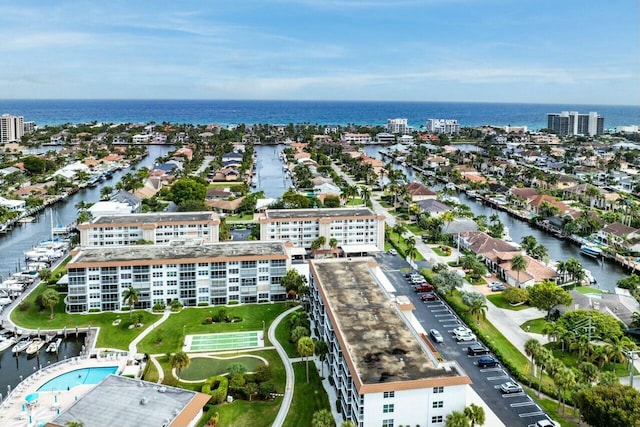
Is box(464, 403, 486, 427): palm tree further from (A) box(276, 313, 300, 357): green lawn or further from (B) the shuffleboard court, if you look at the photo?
(B) the shuffleboard court

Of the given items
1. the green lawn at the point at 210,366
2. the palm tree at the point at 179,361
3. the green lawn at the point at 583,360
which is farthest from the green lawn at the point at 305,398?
the green lawn at the point at 583,360

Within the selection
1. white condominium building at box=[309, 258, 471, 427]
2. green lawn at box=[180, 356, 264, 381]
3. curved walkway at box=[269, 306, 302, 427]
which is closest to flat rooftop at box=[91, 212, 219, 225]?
curved walkway at box=[269, 306, 302, 427]

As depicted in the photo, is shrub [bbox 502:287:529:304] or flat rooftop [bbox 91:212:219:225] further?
flat rooftop [bbox 91:212:219:225]

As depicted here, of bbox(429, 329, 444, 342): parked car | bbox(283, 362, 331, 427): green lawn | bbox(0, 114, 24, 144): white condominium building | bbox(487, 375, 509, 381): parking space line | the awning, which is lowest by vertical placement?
bbox(283, 362, 331, 427): green lawn

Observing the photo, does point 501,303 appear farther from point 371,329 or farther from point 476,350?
point 371,329

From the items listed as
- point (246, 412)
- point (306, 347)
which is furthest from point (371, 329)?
point (246, 412)

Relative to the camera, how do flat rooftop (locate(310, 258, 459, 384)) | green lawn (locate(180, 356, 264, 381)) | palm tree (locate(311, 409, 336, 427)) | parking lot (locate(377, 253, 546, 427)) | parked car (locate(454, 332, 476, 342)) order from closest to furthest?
1. palm tree (locate(311, 409, 336, 427))
2. flat rooftop (locate(310, 258, 459, 384))
3. parking lot (locate(377, 253, 546, 427))
4. green lawn (locate(180, 356, 264, 381))
5. parked car (locate(454, 332, 476, 342))
